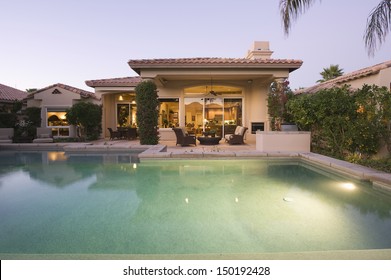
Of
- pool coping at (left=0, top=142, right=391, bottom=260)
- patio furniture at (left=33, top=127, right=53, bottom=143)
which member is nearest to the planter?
pool coping at (left=0, top=142, right=391, bottom=260)

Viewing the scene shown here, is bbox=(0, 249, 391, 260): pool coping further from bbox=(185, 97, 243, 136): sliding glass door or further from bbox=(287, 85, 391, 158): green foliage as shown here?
bbox=(185, 97, 243, 136): sliding glass door

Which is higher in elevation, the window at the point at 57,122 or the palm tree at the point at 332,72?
the palm tree at the point at 332,72

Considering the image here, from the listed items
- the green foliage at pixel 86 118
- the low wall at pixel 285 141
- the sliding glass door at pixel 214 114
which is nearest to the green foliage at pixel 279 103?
the low wall at pixel 285 141

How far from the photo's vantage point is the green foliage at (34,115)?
18306mm

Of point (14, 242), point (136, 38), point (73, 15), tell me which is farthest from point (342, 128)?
point (136, 38)

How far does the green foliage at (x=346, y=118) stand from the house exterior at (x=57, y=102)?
14.6m

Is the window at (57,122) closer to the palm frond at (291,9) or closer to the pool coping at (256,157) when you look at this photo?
the pool coping at (256,157)

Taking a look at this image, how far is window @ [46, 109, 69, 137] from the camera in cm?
1919

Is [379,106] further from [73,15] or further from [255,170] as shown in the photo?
[73,15]

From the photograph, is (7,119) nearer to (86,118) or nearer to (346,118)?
(86,118)

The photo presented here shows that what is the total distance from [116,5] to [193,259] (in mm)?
18783

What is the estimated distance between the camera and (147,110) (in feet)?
42.3

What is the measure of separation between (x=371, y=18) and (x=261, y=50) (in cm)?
1295

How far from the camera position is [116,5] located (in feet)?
58.1
